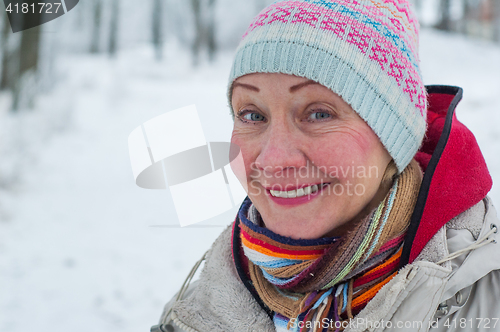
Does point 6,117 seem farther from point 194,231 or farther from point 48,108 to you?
point 194,231

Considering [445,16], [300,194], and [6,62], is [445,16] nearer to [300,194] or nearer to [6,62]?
[6,62]

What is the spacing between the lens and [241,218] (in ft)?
4.92

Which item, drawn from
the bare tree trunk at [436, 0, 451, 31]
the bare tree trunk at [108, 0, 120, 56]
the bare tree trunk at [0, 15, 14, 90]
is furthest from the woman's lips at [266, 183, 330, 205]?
the bare tree trunk at [436, 0, 451, 31]

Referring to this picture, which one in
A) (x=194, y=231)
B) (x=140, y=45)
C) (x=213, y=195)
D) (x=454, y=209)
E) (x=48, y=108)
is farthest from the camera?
(x=140, y=45)

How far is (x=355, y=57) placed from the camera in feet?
4.08

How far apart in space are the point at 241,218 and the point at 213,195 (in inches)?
43.3

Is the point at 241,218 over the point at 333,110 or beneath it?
beneath

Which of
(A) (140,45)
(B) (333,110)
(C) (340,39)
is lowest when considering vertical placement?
(A) (140,45)

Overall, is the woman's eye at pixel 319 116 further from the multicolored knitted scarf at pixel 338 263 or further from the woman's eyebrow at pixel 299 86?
the multicolored knitted scarf at pixel 338 263

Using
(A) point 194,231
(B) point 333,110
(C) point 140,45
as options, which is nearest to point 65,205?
(A) point 194,231

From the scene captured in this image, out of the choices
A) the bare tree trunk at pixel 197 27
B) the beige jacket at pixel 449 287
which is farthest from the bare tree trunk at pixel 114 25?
the beige jacket at pixel 449 287

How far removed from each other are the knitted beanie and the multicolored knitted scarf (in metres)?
0.19
